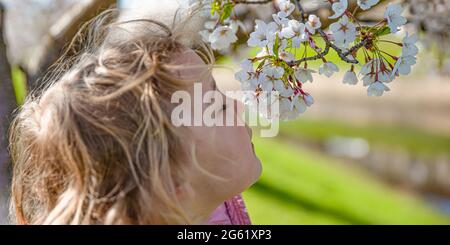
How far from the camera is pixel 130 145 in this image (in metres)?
1.14

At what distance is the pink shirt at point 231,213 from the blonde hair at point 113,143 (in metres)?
0.23

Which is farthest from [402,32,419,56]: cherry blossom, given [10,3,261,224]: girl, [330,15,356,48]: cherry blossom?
[10,3,261,224]: girl

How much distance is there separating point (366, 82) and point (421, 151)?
499 cm

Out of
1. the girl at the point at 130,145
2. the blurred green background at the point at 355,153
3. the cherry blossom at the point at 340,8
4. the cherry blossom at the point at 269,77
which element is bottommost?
the blurred green background at the point at 355,153

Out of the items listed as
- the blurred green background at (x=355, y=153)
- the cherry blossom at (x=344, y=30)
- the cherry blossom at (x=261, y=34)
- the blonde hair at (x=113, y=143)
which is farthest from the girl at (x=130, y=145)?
the blurred green background at (x=355, y=153)

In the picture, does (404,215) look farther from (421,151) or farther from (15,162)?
(15,162)

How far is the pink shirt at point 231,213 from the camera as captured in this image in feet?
4.65

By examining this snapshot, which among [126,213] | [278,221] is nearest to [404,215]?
[278,221]

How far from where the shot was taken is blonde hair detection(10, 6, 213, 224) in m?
1.13

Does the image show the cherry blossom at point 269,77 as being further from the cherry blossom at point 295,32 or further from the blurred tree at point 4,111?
the blurred tree at point 4,111

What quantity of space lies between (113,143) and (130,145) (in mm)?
26

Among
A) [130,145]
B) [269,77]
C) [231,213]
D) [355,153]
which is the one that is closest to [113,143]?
[130,145]

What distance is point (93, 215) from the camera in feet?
3.71

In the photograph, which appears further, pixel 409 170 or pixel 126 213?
pixel 409 170
